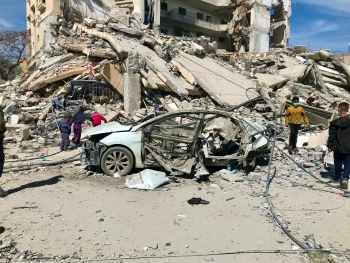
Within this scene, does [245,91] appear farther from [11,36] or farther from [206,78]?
[11,36]

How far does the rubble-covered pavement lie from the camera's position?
12.7 feet

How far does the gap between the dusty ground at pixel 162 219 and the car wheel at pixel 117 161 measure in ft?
0.77

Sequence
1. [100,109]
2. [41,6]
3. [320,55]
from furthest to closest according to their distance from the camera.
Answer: [41,6] < [320,55] < [100,109]

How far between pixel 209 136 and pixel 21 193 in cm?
376

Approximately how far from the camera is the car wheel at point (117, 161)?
6605 millimetres

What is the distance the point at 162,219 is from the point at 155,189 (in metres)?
1.38

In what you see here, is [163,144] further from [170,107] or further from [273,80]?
[273,80]

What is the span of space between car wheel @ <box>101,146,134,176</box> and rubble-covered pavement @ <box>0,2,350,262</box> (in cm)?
19

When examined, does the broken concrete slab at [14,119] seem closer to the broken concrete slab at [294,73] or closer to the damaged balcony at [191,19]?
the broken concrete slab at [294,73]

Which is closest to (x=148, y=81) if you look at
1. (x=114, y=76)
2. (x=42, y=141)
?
(x=114, y=76)

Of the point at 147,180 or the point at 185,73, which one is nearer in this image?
the point at 147,180

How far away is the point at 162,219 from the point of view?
4680mm

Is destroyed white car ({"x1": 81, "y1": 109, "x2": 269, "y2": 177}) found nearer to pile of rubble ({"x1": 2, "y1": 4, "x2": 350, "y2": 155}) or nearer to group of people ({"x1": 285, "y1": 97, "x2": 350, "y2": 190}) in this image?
group of people ({"x1": 285, "y1": 97, "x2": 350, "y2": 190})

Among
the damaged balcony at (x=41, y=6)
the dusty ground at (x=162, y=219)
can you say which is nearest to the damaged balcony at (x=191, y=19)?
the damaged balcony at (x=41, y=6)
